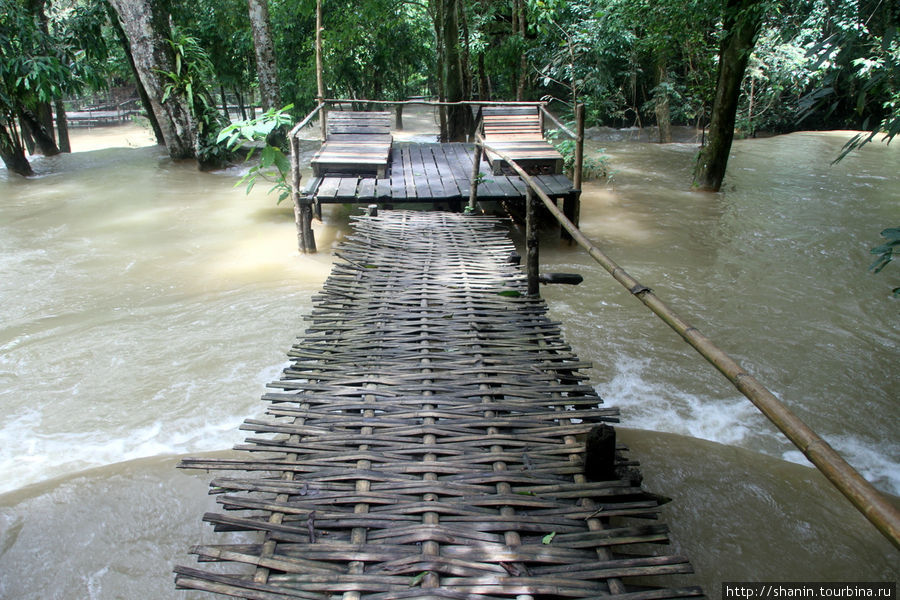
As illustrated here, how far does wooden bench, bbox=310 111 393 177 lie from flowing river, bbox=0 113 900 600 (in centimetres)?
90

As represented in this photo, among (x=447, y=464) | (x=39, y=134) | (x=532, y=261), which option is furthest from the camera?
(x=39, y=134)

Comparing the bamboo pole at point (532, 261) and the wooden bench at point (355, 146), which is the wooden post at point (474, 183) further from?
the bamboo pole at point (532, 261)

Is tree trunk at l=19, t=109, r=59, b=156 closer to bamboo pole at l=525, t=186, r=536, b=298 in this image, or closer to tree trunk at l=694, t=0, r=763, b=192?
bamboo pole at l=525, t=186, r=536, b=298

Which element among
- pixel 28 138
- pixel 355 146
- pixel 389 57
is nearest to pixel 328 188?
pixel 355 146

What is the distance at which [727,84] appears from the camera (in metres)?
7.84

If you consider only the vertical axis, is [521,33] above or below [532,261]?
above

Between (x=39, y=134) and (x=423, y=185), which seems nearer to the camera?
(x=423, y=185)

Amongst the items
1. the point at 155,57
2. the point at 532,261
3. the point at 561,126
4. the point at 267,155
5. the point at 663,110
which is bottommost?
the point at 532,261

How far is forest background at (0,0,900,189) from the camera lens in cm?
923

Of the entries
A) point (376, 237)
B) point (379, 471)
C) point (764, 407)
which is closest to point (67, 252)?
point (376, 237)

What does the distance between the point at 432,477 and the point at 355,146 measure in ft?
19.6

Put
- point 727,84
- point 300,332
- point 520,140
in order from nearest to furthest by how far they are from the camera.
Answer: point 300,332 → point 520,140 → point 727,84

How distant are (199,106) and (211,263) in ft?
17.3

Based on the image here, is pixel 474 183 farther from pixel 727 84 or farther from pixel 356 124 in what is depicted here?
pixel 727 84
